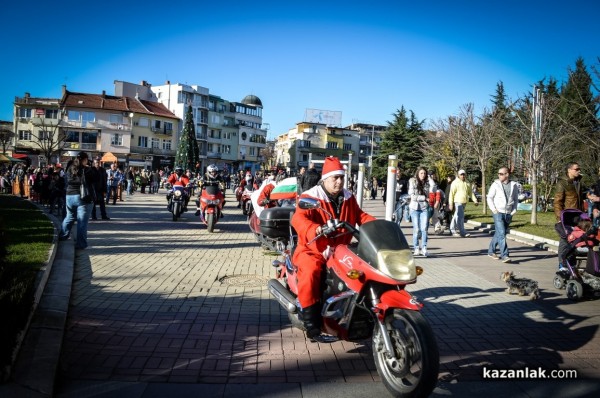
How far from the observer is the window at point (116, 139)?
65.8 m

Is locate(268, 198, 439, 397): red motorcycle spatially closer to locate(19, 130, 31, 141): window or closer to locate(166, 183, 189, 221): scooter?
locate(166, 183, 189, 221): scooter

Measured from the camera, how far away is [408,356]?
10.1ft

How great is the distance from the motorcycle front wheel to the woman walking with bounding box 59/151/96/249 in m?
7.26

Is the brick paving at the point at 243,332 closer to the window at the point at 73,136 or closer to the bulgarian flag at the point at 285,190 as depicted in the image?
the bulgarian flag at the point at 285,190

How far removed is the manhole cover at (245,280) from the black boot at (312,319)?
2777mm

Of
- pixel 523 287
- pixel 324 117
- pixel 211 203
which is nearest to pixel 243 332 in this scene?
pixel 523 287

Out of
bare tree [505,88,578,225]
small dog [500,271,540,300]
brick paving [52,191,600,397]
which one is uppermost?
bare tree [505,88,578,225]

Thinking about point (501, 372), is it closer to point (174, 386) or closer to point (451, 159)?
point (174, 386)

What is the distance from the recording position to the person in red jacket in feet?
12.6

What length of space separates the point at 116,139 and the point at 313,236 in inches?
2712

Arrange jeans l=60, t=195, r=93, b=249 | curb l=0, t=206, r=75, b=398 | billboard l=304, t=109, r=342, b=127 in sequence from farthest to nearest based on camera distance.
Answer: billboard l=304, t=109, r=342, b=127 → jeans l=60, t=195, r=93, b=249 → curb l=0, t=206, r=75, b=398

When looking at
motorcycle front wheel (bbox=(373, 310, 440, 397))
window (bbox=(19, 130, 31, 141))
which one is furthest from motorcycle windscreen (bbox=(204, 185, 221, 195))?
window (bbox=(19, 130, 31, 141))

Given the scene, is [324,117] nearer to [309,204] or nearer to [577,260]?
[577,260]

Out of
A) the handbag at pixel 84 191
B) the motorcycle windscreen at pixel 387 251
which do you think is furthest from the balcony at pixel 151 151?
the motorcycle windscreen at pixel 387 251
